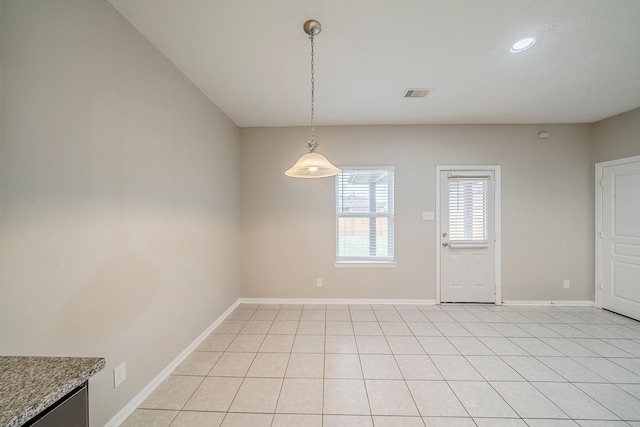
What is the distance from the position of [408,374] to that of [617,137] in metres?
Answer: 4.25

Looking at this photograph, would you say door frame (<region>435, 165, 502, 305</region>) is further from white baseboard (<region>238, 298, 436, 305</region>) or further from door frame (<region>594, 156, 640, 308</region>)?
door frame (<region>594, 156, 640, 308</region>)

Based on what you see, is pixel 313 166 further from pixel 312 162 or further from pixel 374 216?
pixel 374 216

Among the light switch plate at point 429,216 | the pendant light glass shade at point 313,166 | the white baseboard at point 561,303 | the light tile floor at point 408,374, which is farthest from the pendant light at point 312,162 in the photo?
the white baseboard at point 561,303

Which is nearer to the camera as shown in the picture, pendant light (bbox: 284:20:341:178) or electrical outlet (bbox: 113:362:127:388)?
electrical outlet (bbox: 113:362:127:388)

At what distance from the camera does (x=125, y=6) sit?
5.06 feet

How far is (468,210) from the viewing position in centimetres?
356

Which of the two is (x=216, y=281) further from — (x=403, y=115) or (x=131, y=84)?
(x=403, y=115)

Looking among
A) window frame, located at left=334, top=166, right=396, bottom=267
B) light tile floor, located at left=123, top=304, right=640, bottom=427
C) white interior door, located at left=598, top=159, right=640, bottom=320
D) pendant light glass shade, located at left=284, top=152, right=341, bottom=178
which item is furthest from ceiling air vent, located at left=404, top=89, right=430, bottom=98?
white interior door, located at left=598, top=159, right=640, bottom=320

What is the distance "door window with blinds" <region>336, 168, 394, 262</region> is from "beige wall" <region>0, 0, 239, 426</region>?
6.84ft

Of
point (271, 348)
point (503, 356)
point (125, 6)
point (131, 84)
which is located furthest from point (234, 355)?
point (125, 6)

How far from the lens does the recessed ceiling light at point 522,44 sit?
1839 millimetres

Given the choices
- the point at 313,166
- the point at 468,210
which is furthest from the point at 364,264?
the point at 313,166

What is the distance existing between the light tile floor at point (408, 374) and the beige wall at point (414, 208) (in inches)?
23.0

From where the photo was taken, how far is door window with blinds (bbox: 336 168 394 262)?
3.62m
